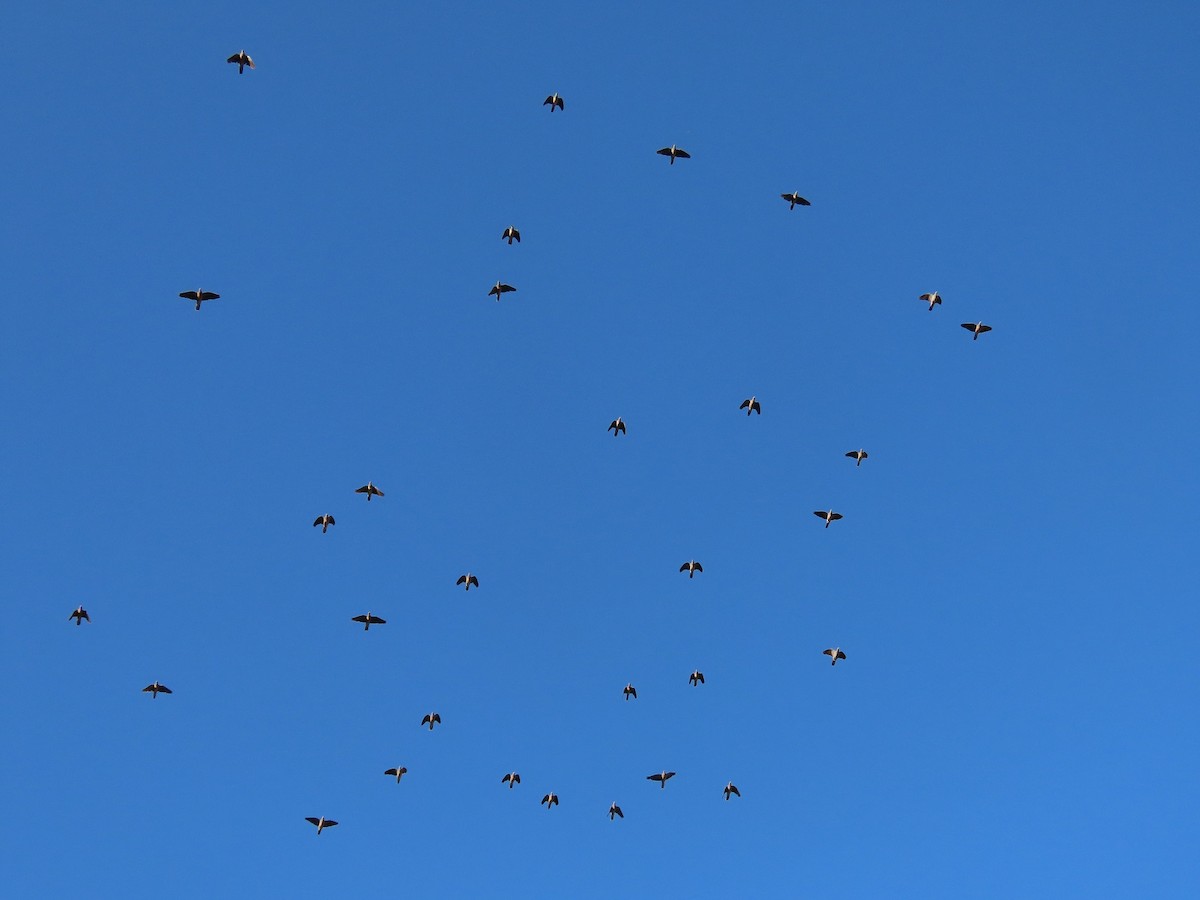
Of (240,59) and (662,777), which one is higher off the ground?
(240,59)

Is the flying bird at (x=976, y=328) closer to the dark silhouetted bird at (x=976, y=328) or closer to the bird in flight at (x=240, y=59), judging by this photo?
the dark silhouetted bird at (x=976, y=328)

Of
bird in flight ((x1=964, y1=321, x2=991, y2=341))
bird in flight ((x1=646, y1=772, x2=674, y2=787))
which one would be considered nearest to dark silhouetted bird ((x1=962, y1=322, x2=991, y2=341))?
bird in flight ((x1=964, y1=321, x2=991, y2=341))

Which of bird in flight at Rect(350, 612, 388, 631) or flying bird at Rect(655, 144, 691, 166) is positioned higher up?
flying bird at Rect(655, 144, 691, 166)

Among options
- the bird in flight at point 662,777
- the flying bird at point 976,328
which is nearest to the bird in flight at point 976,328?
the flying bird at point 976,328

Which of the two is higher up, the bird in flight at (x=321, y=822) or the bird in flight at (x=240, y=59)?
the bird in flight at (x=240, y=59)

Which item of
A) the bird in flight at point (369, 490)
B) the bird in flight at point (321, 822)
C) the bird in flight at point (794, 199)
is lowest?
the bird in flight at point (321, 822)

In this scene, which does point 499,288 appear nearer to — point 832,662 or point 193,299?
point 193,299

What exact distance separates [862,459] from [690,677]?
18304mm

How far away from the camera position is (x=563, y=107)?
2904 inches

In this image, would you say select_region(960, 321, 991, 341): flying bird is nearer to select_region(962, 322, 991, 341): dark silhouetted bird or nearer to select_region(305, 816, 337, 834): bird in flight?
select_region(962, 322, 991, 341): dark silhouetted bird

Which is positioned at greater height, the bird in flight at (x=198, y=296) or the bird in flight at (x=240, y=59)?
the bird in flight at (x=240, y=59)

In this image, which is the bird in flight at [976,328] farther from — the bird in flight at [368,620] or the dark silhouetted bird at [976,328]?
the bird in flight at [368,620]

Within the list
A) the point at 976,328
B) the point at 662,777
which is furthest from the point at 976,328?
the point at 662,777

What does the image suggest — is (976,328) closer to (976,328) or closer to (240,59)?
(976,328)
